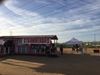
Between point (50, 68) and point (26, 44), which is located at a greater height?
point (26, 44)

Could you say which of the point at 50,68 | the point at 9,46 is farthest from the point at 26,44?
the point at 50,68

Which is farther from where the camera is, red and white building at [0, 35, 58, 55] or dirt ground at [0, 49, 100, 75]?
red and white building at [0, 35, 58, 55]

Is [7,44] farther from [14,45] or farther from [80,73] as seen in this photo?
[80,73]

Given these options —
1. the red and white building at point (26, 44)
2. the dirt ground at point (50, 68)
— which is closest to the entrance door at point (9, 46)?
the red and white building at point (26, 44)

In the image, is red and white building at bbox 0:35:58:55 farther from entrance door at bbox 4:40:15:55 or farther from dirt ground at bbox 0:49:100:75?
dirt ground at bbox 0:49:100:75

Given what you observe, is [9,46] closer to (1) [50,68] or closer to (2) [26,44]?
(2) [26,44]

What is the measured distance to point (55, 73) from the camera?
639 inches

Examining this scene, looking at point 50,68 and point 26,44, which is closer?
point 50,68

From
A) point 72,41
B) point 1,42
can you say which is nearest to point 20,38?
point 1,42

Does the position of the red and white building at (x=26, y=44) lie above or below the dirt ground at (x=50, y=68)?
above

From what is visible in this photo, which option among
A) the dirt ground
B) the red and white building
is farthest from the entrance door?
the dirt ground

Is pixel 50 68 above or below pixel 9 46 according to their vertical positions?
below

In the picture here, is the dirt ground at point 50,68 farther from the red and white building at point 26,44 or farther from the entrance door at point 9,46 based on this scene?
the entrance door at point 9,46

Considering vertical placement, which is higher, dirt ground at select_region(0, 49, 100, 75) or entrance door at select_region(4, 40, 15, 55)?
entrance door at select_region(4, 40, 15, 55)
